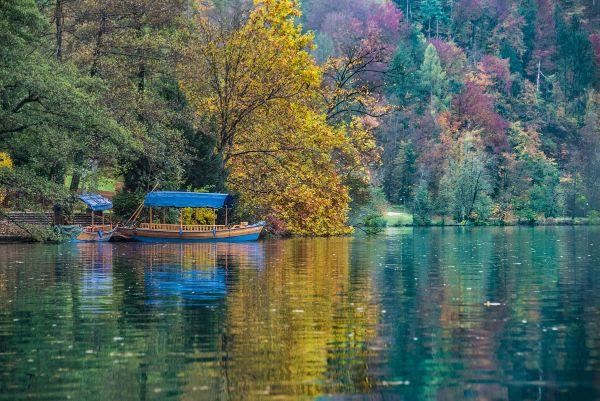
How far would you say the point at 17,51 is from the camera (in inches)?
1822

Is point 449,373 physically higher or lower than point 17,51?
lower

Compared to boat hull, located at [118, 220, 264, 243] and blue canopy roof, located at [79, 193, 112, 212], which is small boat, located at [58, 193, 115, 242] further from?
boat hull, located at [118, 220, 264, 243]

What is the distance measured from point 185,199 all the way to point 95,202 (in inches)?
198

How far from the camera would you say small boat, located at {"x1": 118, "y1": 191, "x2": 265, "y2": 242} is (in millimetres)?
58906

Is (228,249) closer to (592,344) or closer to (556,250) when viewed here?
(556,250)

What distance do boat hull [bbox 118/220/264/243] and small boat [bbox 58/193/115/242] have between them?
0.96 meters

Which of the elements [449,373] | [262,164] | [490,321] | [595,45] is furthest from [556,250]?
[595,45]

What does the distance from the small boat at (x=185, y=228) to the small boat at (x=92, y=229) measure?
37.5 inches

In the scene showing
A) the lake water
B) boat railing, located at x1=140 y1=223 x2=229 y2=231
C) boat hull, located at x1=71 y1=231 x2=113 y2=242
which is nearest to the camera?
the lake water

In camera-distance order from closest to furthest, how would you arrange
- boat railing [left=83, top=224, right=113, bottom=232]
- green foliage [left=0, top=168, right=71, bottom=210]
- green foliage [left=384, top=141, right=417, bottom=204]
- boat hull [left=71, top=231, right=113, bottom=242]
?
green foliage [left=0, top=168, right=71, bottom=210], boat hull [left=71, top=231, right=113, bottom=242], boat railing [left=83, top=224, right=113, bottom=232], green foliage [left=384, top=141, right=417, bottom=204]

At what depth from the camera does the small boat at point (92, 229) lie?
58.9 metres

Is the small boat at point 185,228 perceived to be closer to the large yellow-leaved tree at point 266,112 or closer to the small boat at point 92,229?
the small boat at point 92,229

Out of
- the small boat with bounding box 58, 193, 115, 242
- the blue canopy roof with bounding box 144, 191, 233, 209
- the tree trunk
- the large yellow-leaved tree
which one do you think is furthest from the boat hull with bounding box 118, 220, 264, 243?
the tree trunk

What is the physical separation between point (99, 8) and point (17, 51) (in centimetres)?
1419
